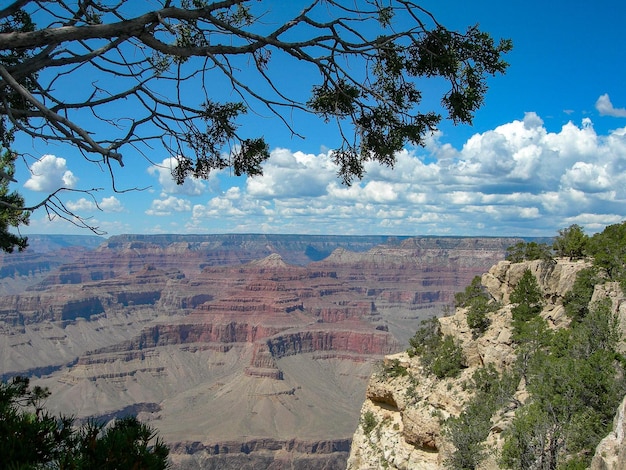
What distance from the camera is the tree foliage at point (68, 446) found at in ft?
15.5

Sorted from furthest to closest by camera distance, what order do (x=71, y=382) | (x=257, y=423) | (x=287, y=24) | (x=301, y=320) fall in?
1. (x=301, y=320)
2. (x=71, y=382)
3. (x=257, y=423)
4. (x=287, y=24)

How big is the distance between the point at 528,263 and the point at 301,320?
159 metres

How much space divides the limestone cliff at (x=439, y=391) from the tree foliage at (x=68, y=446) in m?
9.36

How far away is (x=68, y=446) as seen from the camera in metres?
5.32

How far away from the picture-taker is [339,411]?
112625 mm

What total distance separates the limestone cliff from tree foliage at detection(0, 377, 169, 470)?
936cm

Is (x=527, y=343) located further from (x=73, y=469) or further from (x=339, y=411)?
(x=339, y=411)

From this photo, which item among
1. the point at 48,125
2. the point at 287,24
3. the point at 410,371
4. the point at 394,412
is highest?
the point at 287,24

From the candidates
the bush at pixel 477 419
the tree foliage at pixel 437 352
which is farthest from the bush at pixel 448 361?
the bush at pixel 477 419

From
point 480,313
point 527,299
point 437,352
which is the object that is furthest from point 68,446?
point 480,313

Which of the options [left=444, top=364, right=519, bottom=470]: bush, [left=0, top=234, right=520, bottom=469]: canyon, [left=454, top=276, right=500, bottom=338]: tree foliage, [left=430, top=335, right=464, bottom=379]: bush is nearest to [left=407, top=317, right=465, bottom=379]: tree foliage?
[left=430, top=335, right=464, bottom=379]: bush

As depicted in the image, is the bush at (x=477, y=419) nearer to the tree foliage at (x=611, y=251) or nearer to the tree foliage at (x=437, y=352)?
the tree foliage at (x=437, y=352)

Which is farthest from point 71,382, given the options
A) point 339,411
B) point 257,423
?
point 339,411

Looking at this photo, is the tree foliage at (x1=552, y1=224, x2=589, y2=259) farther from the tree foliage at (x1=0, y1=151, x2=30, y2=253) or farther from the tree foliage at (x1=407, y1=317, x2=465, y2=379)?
the tree foliage at (x1=0, y1=151, x2=30, y2=253)
